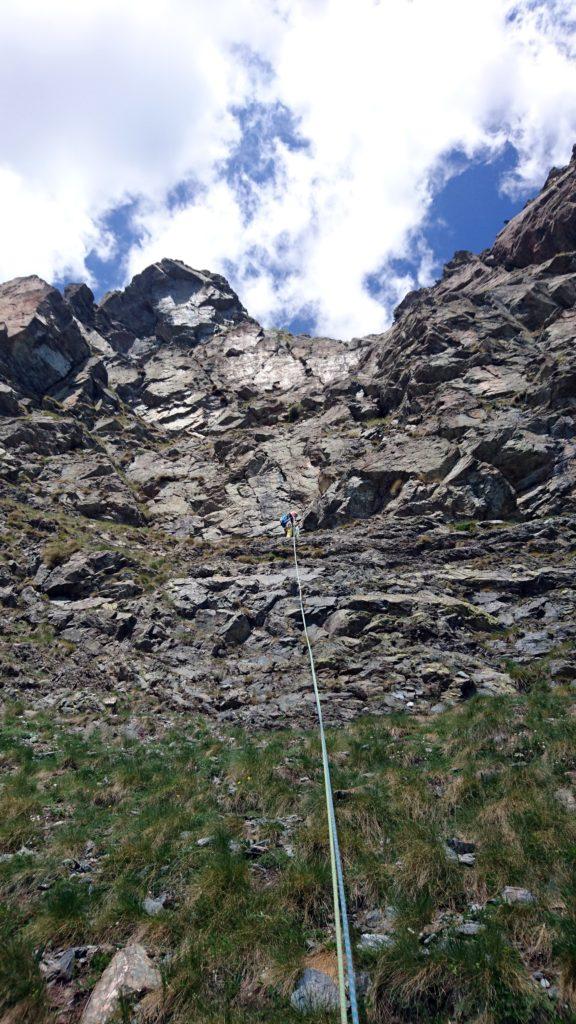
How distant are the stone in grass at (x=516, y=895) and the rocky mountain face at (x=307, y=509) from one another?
7.42 meters

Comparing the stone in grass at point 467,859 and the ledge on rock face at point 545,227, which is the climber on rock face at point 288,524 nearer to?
the stone in grass at point 467,859

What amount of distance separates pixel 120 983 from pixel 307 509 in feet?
92.7

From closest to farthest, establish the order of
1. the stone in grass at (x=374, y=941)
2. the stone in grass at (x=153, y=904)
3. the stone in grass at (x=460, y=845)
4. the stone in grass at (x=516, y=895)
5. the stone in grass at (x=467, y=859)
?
the stone in grass at (x=374, y=941) < the stone in grass at (x=516, y=895) < the stone in grass at (x=153, y=904) < the stone in grass at (x=467, y=859) < the stone in grass at (x=460, y=845)

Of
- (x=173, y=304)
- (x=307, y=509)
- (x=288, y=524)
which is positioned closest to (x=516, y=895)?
(x=288, y=524)

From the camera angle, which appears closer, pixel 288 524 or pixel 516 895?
pixel 516 895

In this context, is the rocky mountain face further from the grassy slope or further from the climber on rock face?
the grassy slope

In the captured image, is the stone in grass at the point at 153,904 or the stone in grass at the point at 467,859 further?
the stone in grass at the point at 467,859

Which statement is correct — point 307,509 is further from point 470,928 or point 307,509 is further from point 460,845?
point 470,928

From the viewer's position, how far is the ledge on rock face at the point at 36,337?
50375mm

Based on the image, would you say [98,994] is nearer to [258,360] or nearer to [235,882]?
[235,882]

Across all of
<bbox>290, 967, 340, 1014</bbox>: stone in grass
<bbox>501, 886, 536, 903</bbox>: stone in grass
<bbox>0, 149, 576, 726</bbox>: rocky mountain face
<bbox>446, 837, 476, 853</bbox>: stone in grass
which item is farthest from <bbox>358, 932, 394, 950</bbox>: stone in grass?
<bbox>0, 149, 576, 726</bbox>: rocky mountain face

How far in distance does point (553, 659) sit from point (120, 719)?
42.2 ft

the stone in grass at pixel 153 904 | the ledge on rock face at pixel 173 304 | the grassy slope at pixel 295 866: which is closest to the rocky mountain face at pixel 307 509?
the grassy slope at pixel 295 866

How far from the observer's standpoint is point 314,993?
4344 millimetres
